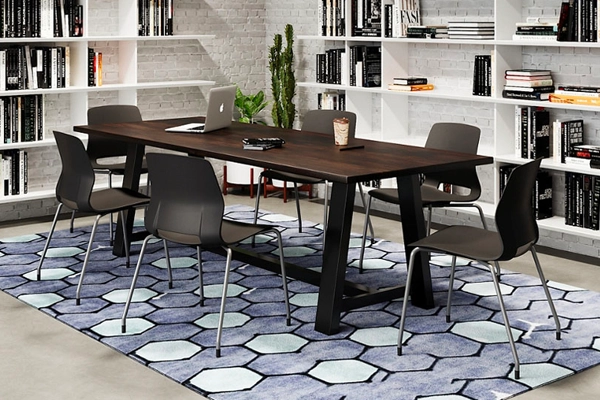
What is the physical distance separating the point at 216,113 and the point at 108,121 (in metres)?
1.25

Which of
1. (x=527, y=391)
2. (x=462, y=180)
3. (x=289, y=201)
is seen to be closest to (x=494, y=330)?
(x=527, y=391)

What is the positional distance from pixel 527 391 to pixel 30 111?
446 centimetres

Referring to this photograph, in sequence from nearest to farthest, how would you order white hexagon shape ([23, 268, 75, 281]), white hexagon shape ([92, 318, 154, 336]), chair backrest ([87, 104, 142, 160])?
white hexagon shape ([92, 318, 154, 336]), white hexagon shape ([23, 268, 75, 281]), chair backrest ([87, 104, 142, 160])

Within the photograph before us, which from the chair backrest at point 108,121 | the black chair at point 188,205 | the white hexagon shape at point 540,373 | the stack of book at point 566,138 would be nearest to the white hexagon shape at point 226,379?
the black chair at point 188,205

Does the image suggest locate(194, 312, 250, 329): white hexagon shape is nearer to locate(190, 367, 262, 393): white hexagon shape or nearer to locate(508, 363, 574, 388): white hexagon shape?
locate(190, 367, 262, 393): white hexagon shape

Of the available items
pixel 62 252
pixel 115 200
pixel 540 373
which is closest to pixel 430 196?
pixel 540 373

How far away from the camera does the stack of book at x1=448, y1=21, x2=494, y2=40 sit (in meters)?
6.16

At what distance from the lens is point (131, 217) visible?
5867 mm

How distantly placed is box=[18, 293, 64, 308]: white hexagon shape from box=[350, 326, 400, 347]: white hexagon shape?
1657 mm

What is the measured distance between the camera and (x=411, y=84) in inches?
269

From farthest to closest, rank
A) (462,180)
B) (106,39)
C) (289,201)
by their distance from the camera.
A: (289,201), (106,39), (462,180)

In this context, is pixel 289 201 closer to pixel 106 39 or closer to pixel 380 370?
pixel 106 39

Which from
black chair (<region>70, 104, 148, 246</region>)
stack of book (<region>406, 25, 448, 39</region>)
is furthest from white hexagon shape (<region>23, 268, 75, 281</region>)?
stack of book (<region>406, 25, 448, 39</region>)

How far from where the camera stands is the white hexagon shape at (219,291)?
5.04m
